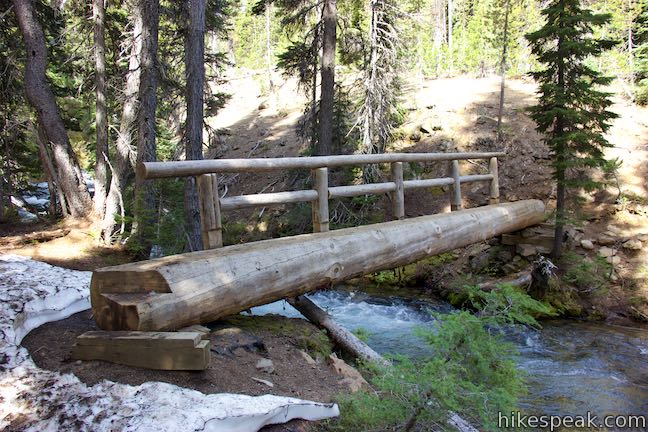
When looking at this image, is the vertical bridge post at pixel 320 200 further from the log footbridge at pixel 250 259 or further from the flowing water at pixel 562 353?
the flowing water at pixel 562 353

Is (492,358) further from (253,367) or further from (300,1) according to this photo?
(300,1)

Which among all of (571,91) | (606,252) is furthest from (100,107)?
(606,252)

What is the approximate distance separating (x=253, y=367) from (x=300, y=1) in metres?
11.6

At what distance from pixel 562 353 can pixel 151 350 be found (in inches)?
243

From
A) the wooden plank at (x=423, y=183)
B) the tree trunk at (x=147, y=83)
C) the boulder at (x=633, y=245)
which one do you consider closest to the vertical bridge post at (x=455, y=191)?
the wooden plank at (x=423, y=183)

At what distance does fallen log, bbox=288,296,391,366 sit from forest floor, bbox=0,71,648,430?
0.68 meters

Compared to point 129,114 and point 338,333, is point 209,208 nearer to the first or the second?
point 338,333

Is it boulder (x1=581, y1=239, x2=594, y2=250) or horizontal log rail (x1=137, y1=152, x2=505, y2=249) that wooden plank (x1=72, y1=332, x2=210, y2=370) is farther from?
boulder (x1=581, y1=239, x2=594, y2=250)

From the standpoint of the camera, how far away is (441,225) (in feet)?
22.1

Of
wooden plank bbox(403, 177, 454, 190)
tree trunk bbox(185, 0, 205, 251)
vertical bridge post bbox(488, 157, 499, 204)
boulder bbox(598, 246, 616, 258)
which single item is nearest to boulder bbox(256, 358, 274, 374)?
wooden plank bbox(403, 177, 454, 190)

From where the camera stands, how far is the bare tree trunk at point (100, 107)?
988 centimetres

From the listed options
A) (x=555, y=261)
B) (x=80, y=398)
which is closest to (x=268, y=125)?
(x=555, y=261)

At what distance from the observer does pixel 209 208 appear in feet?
14.5

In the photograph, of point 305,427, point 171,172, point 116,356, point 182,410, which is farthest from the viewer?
point 171,172
